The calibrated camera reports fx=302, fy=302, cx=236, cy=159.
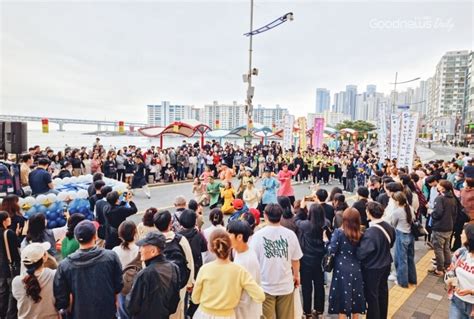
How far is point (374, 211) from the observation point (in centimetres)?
369

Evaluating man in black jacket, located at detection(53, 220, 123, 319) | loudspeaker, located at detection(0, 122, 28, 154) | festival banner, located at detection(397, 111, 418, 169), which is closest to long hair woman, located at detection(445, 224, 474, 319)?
man in black jacket, located at detection(53, 220, 123, 319)

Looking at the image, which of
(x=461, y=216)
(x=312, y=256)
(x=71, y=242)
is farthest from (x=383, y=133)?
(x=71, y=242)

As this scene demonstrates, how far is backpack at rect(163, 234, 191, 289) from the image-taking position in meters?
3.07

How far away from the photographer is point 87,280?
8.57ft

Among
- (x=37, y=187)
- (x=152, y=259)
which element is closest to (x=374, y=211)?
(x=152, y=259)

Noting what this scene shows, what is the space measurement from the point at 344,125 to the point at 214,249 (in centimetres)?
5585

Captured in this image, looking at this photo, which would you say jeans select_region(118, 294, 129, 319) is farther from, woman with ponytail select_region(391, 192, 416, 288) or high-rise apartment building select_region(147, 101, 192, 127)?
high-rise apartment building select_region(147, 101, 192, 127)

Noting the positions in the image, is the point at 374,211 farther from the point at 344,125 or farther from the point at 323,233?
the point at 344,125

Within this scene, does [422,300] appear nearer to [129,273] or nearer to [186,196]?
[129,273]

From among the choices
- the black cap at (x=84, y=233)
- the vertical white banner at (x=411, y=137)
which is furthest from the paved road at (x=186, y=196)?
the black cap at (x=84, y=233)

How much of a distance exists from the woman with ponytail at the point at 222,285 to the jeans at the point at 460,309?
7.02 feet

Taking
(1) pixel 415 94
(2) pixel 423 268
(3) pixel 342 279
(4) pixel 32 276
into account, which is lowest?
(2) pixel 423 268

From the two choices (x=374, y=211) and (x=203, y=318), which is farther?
(x=374, y=211)

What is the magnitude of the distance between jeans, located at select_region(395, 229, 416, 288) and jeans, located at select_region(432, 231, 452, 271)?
2.12 ft
